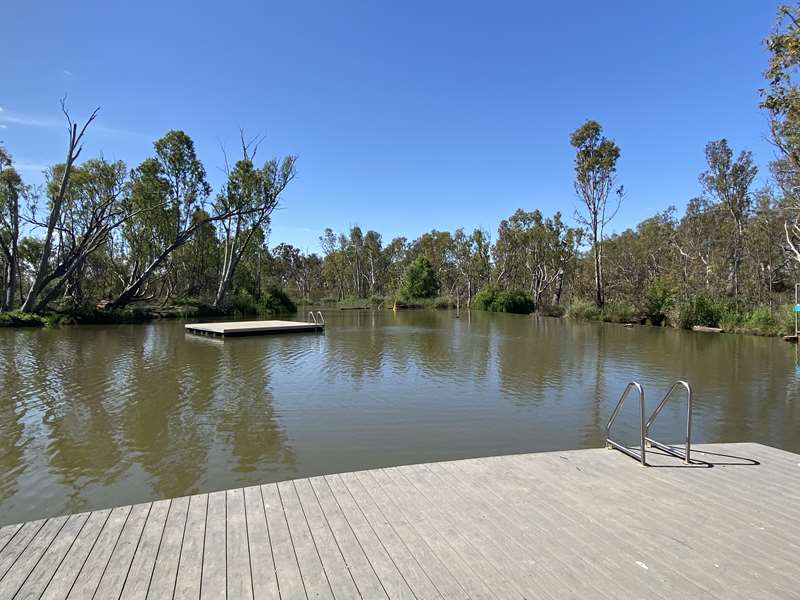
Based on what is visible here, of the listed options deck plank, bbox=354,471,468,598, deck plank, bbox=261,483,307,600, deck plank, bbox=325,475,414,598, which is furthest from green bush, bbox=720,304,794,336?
deck plank, bbox=261,483,307,600

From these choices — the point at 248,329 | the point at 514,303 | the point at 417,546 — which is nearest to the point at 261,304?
the point at 248,329

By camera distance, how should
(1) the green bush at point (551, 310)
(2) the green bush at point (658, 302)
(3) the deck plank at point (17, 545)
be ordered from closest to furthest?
(3) the deck plank at point (17, 545) → (2) the green bush at point (658, 302) → (1) the green bush at point (551, 310)

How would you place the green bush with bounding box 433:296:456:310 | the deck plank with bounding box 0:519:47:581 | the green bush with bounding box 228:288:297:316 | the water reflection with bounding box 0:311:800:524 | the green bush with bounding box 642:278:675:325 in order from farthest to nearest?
the green bush with bounding box 433:296:456:310 < the green bush with bounding box 228:288:297:316 < the green bush with bounding box 642:278:675:325 < the water reflection with bounding box 0:311:800:524 < the deck plank with bounding box 0:519:47:581

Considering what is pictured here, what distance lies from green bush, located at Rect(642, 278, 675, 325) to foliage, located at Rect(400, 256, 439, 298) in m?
23.6

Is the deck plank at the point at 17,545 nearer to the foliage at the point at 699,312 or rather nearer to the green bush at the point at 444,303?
the foliage at the point at 699,312

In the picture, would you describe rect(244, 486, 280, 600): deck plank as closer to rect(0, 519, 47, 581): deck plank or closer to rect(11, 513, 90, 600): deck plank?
rect(11, 513, 90, 600): deck plank

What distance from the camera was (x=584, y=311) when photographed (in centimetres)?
2875

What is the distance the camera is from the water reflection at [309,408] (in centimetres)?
530

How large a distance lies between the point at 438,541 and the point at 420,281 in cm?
4356

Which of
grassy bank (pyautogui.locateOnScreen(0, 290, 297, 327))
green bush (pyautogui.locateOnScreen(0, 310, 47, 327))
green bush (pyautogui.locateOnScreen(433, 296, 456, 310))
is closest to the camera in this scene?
green bush (pyautogui.locateOnScreen(0, 310, 47, 327))

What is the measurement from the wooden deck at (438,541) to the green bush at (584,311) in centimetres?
2514

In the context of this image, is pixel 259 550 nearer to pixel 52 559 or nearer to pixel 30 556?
pixel 52 559

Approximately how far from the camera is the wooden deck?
250 centimetres

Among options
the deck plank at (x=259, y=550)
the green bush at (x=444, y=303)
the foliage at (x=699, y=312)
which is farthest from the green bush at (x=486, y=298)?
the deck plank at (x=259, y=550)
